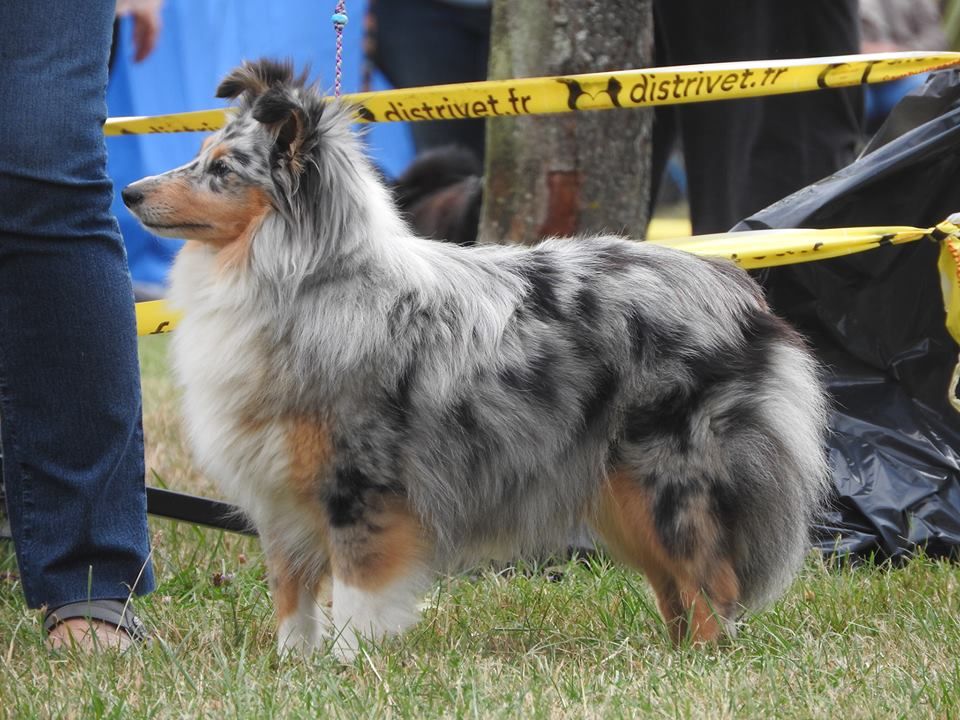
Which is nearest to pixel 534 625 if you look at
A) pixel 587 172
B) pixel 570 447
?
pixel 570 447

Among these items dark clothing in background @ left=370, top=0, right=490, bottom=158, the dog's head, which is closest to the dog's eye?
the dog's head

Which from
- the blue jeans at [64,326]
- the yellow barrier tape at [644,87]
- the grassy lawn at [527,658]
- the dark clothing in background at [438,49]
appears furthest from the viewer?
the dark clothing in background at [438,49]

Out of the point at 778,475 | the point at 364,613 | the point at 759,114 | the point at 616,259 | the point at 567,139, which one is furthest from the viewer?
the point at 759,114

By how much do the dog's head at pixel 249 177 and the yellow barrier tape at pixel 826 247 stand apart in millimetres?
639

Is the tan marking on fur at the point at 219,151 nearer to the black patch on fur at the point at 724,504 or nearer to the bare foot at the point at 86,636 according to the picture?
the bare foot at the point at 86,636

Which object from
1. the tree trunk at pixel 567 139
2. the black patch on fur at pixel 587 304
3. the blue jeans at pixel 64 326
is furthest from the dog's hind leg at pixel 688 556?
the tree trunk at pixel 567 139

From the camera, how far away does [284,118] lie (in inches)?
116

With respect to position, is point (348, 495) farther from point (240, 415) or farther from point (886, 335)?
point (886, 335)

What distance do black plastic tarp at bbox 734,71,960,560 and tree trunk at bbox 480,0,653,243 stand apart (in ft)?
2.59

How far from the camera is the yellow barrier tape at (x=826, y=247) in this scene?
143 inches

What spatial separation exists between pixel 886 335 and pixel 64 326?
8.22 ft

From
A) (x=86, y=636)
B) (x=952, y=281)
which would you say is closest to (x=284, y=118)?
(x=86, y=636)

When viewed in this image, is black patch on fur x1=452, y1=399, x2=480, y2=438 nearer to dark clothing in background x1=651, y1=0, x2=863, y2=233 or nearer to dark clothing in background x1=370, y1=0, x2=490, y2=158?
dark clothing in background x1=651, y1=0, x2=863, y2=233

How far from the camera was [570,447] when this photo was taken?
3.04m
